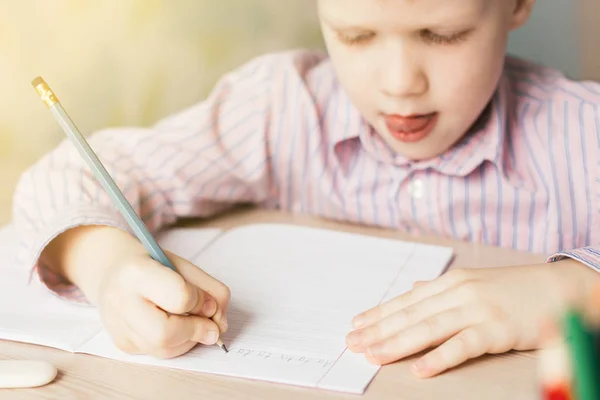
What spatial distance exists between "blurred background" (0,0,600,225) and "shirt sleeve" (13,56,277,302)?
61mm

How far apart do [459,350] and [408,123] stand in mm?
250

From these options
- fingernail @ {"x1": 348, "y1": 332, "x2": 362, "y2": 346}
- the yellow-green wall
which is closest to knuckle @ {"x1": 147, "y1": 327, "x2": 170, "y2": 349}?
fingernail @ {"x1": 348, "y1": 332, "x2": 362, "y2": 346}

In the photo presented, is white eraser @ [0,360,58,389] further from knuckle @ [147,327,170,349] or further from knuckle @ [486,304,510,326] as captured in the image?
knuckle @ [486,304,510,326]

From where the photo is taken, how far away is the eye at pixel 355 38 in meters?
0.73

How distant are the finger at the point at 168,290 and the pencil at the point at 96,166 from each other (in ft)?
0.04

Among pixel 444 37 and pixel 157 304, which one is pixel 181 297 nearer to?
pixel 157 304

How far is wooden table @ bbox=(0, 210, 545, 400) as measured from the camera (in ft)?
1.81

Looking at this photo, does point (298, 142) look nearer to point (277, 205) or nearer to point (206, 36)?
point (277, 205)

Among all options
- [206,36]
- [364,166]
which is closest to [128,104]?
[206,36]

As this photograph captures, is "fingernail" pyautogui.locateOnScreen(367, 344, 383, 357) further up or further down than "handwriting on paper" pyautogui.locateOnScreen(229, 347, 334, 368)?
further down

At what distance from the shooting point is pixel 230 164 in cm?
92

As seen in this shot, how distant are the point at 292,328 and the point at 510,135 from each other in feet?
1.17

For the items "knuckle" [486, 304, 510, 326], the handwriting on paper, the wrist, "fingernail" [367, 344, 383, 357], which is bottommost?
"knuckle" [486, 304, 510, 326]

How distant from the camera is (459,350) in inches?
22.7
